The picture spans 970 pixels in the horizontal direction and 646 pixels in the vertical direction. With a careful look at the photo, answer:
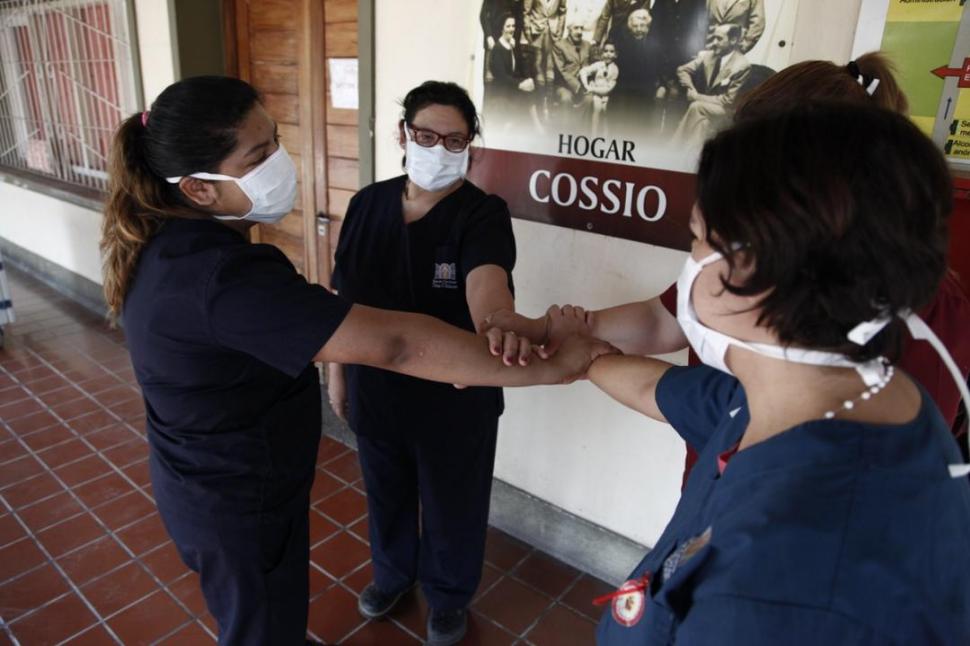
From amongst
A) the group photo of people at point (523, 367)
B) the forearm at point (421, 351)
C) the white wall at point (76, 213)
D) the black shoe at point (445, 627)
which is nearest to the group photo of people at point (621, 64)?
the group photo of people at point (523, 367)

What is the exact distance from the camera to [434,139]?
1.72m

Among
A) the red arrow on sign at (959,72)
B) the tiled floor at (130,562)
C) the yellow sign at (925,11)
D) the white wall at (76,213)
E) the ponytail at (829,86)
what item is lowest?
the tiled floor at (130,562)

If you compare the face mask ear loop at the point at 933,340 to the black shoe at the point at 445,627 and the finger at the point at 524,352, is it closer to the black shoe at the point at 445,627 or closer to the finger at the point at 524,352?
the finger at the point at 524,352

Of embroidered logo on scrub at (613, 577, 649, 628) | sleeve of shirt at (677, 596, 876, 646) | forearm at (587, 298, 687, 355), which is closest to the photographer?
sleeve of shirt at (677, 596, 876, 646)

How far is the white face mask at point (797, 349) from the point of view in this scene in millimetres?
693

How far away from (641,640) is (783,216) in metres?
0.54

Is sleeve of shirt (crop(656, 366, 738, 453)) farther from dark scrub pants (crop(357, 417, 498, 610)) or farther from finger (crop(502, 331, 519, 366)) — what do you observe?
dark scrub pants (crop(357, 417, 498, 610))

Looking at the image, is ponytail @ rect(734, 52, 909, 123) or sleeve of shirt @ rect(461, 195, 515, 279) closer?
ponytail @ rect(734, 52, 909, 123)

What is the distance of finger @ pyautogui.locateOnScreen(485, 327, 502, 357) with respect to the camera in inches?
53.8

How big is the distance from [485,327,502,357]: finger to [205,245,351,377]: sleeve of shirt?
1.18ft

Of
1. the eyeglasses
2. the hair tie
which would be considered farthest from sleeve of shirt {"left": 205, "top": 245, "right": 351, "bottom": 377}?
the hair tie

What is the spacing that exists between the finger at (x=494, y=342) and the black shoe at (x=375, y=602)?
1191 mm

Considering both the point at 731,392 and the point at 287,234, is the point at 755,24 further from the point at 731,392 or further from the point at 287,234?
the point at 287,234

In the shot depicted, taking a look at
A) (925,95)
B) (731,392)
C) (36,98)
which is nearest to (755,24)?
(925,95)
